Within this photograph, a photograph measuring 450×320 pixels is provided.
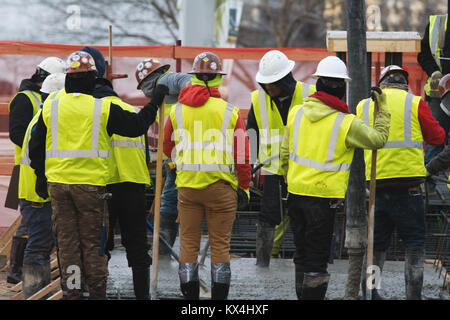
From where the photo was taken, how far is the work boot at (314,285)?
688 cm

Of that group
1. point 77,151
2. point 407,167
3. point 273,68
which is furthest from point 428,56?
point 77,151

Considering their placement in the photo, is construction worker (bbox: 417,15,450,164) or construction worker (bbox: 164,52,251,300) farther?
construction worker (bbox: 417,15,450,164)

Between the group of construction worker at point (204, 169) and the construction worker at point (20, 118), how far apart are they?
19.1 inches

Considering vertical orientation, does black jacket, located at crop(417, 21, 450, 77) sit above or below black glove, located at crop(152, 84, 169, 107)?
above

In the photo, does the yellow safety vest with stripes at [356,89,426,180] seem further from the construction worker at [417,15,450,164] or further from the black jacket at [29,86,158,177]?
the construction worker at [417,15,450,164]

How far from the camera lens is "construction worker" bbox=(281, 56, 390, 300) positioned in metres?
6.77

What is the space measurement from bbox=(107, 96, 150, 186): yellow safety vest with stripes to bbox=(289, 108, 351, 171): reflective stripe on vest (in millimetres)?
1423

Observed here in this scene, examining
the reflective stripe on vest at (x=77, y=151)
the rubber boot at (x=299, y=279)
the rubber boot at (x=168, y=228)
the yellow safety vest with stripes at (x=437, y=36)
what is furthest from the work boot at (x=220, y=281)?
the yellow safety vest with stripes at (x=437, y=36)

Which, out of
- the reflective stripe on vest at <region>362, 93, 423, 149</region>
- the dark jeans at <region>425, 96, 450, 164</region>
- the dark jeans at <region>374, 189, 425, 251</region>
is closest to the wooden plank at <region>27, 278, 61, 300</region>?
the dark jeans at <region>374, 189, 425, 251</region>

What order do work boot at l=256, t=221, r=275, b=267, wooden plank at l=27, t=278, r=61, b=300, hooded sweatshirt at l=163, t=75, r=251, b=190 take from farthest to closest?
work boot at l=256, t=221, r=275, b=267, wooden plank at l=27, t=278, r=61, b=300, hooded sweatshirt at l=163, t=75, r=251, b=190

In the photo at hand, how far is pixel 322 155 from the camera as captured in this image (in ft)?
22.3

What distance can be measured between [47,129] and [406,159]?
3.18 metres

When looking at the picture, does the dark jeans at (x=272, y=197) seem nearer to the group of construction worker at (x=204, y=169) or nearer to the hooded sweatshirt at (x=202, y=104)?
the group of construction worker at (x=204, y=169)
